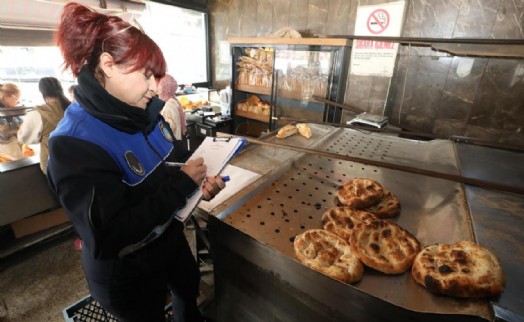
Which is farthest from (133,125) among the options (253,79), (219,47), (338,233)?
(219,47)

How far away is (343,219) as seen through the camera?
3.43 feet

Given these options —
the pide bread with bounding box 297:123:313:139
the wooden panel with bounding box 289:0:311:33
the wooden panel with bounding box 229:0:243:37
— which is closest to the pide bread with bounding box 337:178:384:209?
the pide bread with bounding box 297:123:313:139

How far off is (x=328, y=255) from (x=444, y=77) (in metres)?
2.67

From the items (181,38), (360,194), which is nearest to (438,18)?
(360,194)

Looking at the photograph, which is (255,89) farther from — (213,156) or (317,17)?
(213,156)

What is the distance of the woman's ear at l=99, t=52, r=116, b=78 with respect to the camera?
90 cm

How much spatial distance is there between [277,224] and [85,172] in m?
0.72

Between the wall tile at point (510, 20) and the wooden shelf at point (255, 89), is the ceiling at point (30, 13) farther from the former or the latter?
the wall tile at point (510, 20)

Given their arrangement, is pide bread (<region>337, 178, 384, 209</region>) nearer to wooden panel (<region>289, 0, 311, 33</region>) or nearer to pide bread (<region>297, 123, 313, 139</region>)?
pide bread (<region>297, 123, 313, 139</region>)

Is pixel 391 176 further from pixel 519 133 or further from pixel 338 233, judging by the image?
pixel 519 133

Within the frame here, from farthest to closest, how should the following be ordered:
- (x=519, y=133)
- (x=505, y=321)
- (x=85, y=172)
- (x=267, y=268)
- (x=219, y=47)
A: (x=219, y=47) < (x=519, y=133) < (x=267, y=268) < (x=85, y=172) < (x=505, y=321)

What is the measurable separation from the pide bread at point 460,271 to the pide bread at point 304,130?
4.28 feet

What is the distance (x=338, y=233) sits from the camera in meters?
1.00

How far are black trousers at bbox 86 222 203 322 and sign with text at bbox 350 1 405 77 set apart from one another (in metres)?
2.78
